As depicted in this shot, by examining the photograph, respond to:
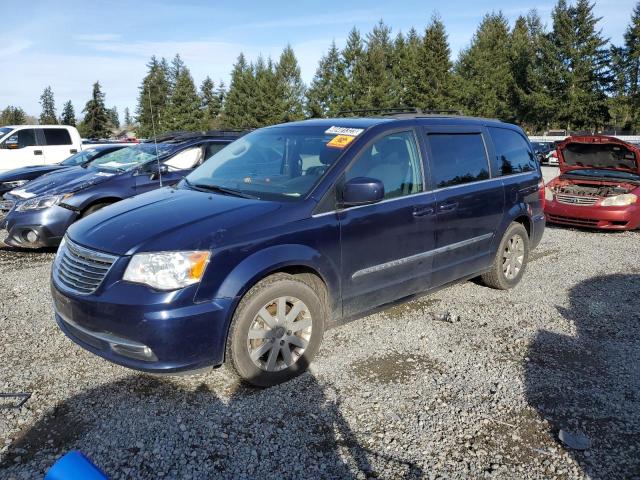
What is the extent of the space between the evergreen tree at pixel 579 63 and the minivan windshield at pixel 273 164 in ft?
179

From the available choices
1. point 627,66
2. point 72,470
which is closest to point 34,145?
point 72,470

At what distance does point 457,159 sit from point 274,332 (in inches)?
98.9

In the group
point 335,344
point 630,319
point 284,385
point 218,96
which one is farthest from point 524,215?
point 218,96

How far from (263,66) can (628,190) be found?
54.1 meters

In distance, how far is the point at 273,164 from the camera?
4.22m

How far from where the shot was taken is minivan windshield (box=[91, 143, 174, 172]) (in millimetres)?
7684

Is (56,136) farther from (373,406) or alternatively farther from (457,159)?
(373,406)

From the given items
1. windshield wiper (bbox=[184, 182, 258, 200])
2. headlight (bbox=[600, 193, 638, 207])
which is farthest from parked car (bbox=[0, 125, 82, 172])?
headlight (bbox=[600, 193, 638, 207])

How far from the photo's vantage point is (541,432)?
3.05 metres

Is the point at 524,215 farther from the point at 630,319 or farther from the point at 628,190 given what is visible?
the point at 628,190

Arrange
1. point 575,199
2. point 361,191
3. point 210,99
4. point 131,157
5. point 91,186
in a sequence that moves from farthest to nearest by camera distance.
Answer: point 210,99 → point 575,199 → point 131,157 → point 91,186 → point 361,191

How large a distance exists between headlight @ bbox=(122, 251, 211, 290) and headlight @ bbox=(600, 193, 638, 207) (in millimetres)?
8137

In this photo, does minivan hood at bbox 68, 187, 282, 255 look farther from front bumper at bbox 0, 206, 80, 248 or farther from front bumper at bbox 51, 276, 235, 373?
front bumper at bbox 0, 206, 80, 248

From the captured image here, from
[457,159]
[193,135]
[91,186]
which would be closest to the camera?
[457,159]
